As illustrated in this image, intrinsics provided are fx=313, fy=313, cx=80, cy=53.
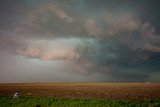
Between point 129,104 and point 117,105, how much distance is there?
1320 millimetres

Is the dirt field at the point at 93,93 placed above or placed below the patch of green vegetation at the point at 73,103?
above

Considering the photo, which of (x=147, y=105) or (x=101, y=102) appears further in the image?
(x=101, y=102)

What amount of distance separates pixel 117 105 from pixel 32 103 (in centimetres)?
1024

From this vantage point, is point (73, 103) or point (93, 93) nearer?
point (73, 103)

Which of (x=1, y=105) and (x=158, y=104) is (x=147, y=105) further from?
(x=1, y=105)

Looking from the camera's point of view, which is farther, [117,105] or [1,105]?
[1,105]

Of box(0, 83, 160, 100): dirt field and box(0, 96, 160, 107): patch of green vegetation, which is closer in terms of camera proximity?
box(0, 96, 160, 107): patch of green vegetation

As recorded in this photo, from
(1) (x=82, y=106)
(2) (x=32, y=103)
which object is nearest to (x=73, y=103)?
(1) (x=82, y=106)

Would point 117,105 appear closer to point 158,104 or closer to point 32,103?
point 158,104

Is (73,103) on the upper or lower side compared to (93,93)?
lower

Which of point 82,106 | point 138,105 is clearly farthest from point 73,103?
point 138,105

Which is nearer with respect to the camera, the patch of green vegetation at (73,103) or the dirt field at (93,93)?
the patch of green vegetation at (73,103)

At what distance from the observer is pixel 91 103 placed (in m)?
35.6

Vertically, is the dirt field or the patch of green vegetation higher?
the dirt field
